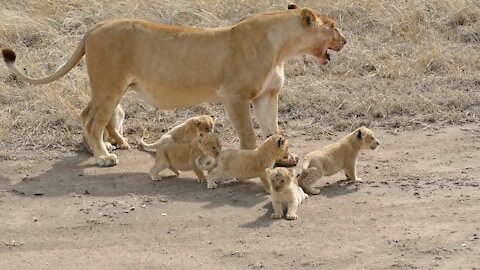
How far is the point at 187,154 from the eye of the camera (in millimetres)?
8289

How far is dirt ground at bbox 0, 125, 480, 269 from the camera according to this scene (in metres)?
6.65

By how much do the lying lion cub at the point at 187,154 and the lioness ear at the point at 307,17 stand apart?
129cm

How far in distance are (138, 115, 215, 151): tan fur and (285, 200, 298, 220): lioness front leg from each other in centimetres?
141

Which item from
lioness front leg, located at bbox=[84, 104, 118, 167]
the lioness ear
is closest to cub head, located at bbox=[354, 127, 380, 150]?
the lioness ear

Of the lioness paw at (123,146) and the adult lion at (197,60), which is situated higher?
the adult lion at (197,60)

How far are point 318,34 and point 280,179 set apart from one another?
1887 mm

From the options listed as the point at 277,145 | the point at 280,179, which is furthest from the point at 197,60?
the point at 280,179

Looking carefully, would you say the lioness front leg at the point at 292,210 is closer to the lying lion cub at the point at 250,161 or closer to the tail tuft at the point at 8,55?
the lying lion cub at the point at 250,161

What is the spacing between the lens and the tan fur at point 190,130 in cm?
865

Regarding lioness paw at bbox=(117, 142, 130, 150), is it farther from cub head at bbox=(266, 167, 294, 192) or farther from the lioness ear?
cub head at bbox=(266, 167, 294, 192)

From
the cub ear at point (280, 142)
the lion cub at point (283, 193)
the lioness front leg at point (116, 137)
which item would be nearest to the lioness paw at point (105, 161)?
the lioness front leg at point (116, 137)

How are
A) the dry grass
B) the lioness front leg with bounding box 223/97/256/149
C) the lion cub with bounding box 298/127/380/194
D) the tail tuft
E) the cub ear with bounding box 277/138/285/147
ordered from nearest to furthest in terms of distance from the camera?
the cub ear with bounding box 277/138/285/147, the lion cub with bounding box 298/127/380/194, the lioness front leg with bounding box 223/97/256/149, the tail tuft, the dry grass

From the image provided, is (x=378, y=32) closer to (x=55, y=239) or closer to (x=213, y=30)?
(x=213, y=30)

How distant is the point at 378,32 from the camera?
484 inches
